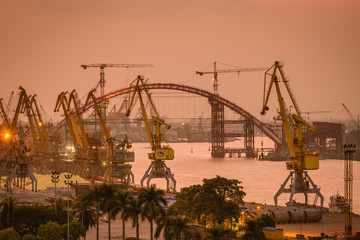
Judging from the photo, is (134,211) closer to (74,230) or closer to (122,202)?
(122,202)

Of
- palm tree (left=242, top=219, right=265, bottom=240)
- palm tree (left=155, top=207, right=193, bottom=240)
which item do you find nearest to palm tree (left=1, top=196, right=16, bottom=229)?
palm tree (left=155, top=207, right=193, bottom=240)

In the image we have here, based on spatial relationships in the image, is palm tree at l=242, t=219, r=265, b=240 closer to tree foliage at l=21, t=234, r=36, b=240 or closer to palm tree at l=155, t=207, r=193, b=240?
palm tree at l=155, t=207, r=193, b=240

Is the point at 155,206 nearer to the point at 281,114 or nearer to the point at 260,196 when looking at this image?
the point at 281,114

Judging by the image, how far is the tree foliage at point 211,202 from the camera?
75444 mm

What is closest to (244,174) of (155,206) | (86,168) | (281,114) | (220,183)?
(86,168)

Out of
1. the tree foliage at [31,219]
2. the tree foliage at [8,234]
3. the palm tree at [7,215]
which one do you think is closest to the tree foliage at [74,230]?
the tree foliage at [8,234]

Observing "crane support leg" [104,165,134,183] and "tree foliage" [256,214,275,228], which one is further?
"crane support leg" [104,165,134,183]

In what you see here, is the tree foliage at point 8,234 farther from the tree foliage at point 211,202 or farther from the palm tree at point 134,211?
the tree foliage at point 211,202

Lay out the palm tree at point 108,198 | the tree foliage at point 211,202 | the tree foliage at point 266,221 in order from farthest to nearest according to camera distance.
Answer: the tree foliage at point 211,202, the tree foliage at point 266,221, the palm tree at point 108,198

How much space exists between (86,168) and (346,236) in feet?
327

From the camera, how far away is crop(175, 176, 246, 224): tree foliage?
248 ft

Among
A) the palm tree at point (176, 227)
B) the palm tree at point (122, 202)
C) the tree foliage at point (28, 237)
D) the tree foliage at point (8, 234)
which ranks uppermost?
the palm tree at point (122, 202)

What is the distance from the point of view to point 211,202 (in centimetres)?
7656

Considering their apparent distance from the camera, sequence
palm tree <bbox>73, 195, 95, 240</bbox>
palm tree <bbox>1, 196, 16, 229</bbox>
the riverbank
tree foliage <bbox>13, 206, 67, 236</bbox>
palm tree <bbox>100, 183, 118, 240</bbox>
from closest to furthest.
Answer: palm tree <bbox>100, 183, 118, 240</bbox>
palm tree <bbox>73, 195, 95, 240</bbox>
palm tree <bbox>1, 196, 16, 229</bbox>
tree foliage <bbox>13, 206, 67, 236</bbox>
the riverbank
